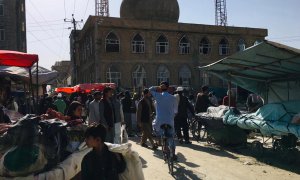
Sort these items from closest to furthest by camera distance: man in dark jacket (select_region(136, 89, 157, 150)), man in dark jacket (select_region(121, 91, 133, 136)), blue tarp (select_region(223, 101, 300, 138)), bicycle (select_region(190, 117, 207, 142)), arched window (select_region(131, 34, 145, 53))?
blue tarp (select_region(223, 101, 300, 138)) → man in dark jacket (select_region(136, 89, 157, 150)) → bicycle (select_region(190, 117, 207, 142)) → man in dark jacket (select_region(121, 91, 133, 136)) → arched window (select_region(131, 34, 145, 53))

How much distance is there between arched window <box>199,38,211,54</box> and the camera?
3959cm

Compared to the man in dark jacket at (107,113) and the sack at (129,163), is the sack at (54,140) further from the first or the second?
the man in dark jacket at (107,113)

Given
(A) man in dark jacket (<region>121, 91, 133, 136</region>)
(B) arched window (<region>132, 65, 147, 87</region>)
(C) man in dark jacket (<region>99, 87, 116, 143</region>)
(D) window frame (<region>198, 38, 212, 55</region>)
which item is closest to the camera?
(C) man in dark jacket (<region>99, 87, 116, 143</region>)

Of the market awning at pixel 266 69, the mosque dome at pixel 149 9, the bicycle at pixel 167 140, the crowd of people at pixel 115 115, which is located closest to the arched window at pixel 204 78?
the mosque dome at pixel 149 9

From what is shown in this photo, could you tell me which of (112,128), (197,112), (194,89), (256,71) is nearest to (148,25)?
(194,89)

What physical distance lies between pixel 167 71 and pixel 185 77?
2.04 meters

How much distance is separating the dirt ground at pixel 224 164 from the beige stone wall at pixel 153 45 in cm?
2465

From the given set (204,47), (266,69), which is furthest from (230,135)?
(204,47)

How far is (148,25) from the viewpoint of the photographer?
36.2m

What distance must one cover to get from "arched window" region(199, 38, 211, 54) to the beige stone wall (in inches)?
13.0

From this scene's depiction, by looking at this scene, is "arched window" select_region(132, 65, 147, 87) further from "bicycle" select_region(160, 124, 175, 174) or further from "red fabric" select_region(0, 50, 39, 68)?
"red fabric" select_region(0, 50, 39, 68)

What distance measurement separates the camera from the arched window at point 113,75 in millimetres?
35281

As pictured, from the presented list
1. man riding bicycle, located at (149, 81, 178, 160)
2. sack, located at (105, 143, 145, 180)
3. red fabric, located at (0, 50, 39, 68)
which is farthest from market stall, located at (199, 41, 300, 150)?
red fabric, located at (0, 50, 39, 68)

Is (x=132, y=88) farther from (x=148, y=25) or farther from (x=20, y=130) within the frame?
(x=20, y=130)
